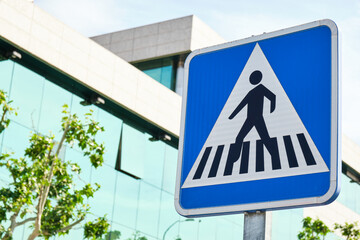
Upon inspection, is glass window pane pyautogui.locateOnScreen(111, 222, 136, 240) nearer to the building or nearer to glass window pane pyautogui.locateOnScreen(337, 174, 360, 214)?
the building

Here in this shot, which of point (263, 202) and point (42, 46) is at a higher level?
point (42, 46)

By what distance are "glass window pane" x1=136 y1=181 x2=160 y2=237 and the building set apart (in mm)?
37

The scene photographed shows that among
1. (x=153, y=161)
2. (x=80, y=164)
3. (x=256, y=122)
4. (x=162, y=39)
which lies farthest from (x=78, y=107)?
(x=256, y=122)

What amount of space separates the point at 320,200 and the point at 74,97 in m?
22.1

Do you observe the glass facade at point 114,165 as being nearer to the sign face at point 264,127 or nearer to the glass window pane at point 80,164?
the glass window pane at point 80,164

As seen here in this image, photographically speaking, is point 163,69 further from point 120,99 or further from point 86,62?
point 86,62

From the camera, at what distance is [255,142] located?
334 centimetres

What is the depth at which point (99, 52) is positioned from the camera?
82.9ft

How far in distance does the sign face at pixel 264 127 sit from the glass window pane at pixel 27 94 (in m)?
18.9

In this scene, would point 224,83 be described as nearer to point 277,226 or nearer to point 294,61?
point 294,61

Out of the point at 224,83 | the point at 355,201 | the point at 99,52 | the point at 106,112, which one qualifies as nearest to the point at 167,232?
the point at 106,112

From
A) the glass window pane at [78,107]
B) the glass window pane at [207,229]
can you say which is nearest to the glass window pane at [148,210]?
the glass window pane at [207,229]

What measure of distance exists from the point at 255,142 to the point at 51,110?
20721 millimetres

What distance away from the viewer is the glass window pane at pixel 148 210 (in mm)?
26922
